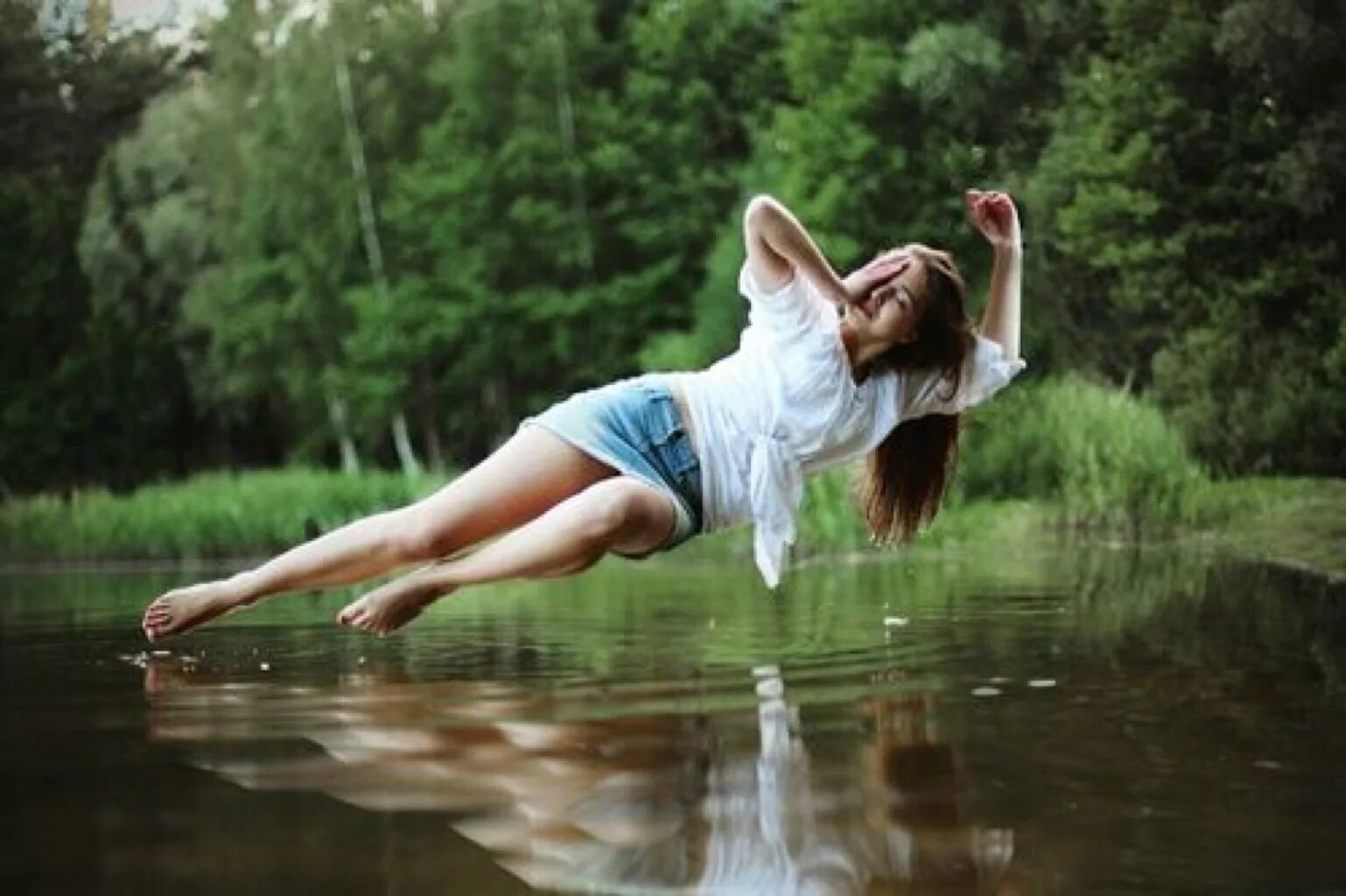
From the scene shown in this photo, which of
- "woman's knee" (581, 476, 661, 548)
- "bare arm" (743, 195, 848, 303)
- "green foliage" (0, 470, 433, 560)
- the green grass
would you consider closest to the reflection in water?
"woman's knee" (581, 476, 661, 548)

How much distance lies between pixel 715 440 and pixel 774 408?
87 mm

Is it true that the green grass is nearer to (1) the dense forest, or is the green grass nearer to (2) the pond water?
(1) the dense forest

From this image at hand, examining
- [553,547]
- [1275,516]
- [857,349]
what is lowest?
[1275,516]

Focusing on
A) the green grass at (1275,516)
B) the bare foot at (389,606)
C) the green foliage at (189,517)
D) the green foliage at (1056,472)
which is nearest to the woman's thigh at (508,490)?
the bare foot at (389,606)

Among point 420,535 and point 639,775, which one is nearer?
point 639,775

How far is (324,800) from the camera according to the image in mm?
2127

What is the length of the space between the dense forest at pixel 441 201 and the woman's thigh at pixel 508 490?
12.0 ft

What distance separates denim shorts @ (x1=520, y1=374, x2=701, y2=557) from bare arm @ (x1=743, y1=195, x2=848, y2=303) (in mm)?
200

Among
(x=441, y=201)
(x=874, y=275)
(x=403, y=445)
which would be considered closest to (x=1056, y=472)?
(x=403, y=445)

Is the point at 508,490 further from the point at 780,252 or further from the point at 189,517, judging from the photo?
the point at 189,517

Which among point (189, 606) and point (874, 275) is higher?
point (874, 275)

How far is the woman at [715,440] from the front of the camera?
104 inches

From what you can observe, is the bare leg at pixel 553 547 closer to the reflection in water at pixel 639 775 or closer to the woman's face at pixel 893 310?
the reflection in water at pixel 639 775

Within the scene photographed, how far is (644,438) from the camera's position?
2.69m
